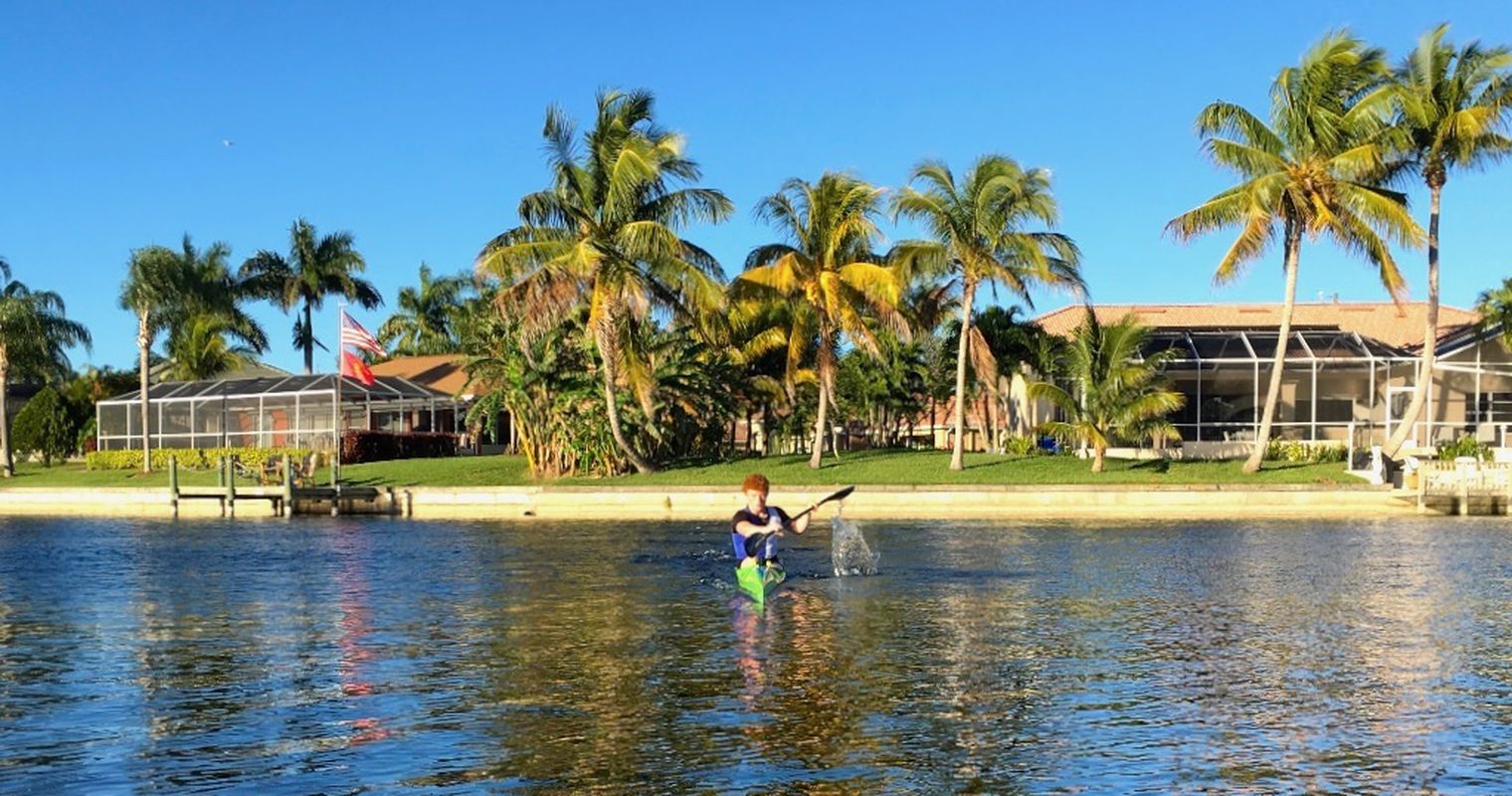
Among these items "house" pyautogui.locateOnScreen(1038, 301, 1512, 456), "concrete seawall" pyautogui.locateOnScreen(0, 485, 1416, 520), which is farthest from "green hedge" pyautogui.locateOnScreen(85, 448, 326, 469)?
"house" pyautogui.locateOnScreen(1038, 301, 1512, 456)

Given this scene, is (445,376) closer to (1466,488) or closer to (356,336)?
(356,336)

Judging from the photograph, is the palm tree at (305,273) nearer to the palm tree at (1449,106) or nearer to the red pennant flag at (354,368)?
the red pennant flag at (354,368)

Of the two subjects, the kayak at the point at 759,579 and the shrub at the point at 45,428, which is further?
the shrub at the point at 45,428

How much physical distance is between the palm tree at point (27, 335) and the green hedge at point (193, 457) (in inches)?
151

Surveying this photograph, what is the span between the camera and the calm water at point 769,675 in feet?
38.1

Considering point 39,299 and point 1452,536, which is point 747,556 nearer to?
point 1452,536

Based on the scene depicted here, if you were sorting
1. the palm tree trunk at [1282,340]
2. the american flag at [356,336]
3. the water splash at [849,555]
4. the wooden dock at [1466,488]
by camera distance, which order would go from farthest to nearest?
the american flag at [356,336], the palm tree trunk at [1282,340], the wooden dock at [1466,488], the water splash at [849,555]

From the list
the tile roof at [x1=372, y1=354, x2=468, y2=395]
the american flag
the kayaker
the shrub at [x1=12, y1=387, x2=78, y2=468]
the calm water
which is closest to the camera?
the calm water

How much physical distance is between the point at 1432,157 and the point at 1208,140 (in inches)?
264

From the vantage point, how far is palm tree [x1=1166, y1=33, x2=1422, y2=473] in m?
42.8

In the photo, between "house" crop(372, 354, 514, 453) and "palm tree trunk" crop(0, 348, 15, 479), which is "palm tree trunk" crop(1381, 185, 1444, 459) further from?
"palm tree trunk" crop(0, 348, 15, 479)

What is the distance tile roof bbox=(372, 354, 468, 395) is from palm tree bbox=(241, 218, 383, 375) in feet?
17.4

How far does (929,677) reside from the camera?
15.5 metres

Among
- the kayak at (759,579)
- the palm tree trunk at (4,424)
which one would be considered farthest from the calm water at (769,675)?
the palm tree trunk at (4,424)
